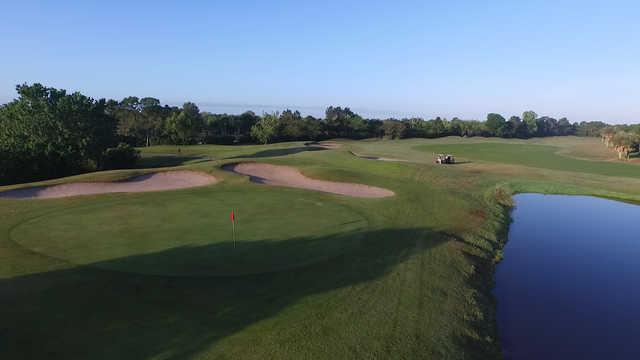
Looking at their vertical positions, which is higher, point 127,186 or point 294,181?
point 127,186

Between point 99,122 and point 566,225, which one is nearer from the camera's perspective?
point 566,225

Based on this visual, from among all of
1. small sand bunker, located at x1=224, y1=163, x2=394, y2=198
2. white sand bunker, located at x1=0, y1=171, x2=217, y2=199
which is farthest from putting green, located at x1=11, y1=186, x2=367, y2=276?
small sand bunker, located at x1=224, y1=163, x2=394, y2=198

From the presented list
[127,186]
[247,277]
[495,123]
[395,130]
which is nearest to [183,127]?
[127,186]

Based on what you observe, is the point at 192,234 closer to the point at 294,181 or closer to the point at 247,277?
the point at 247,277

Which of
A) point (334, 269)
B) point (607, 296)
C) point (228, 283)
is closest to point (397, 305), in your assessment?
point (334, 269)

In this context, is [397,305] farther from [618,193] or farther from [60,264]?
[618,193]
